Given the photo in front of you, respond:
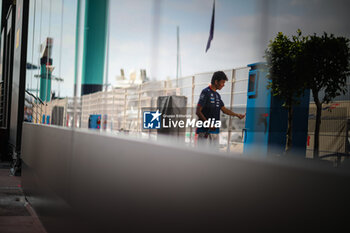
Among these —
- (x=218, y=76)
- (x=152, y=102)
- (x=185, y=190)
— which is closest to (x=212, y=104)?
(x=218, y=76)

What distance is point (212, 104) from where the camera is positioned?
1.47 metres

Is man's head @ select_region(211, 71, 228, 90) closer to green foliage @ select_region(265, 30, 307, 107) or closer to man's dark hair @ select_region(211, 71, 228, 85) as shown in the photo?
man's dark hair @ select_region(211, 71, 228, 85)

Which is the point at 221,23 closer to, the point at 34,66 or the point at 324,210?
the point at 324,210

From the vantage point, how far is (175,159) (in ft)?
3.28

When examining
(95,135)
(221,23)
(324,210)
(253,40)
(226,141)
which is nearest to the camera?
(324,210)

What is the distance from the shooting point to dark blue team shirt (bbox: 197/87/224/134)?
146 centimetres

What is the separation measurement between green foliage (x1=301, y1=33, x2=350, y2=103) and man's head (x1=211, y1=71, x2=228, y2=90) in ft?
1.08

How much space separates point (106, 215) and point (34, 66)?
156 inches

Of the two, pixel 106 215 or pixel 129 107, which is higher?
pixel 129 107

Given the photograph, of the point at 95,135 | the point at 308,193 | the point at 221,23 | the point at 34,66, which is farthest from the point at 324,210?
the point at 34,66

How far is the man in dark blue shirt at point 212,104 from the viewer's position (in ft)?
4.73

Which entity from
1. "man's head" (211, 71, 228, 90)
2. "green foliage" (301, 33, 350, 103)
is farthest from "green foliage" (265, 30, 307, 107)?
→ "man's head" (211, 71, 228, 90)

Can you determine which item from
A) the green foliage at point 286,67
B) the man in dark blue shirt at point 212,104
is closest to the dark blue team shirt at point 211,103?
the man in dark blue shirt at point 212,104

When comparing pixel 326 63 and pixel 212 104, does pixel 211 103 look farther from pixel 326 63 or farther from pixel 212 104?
pixel 326 63
